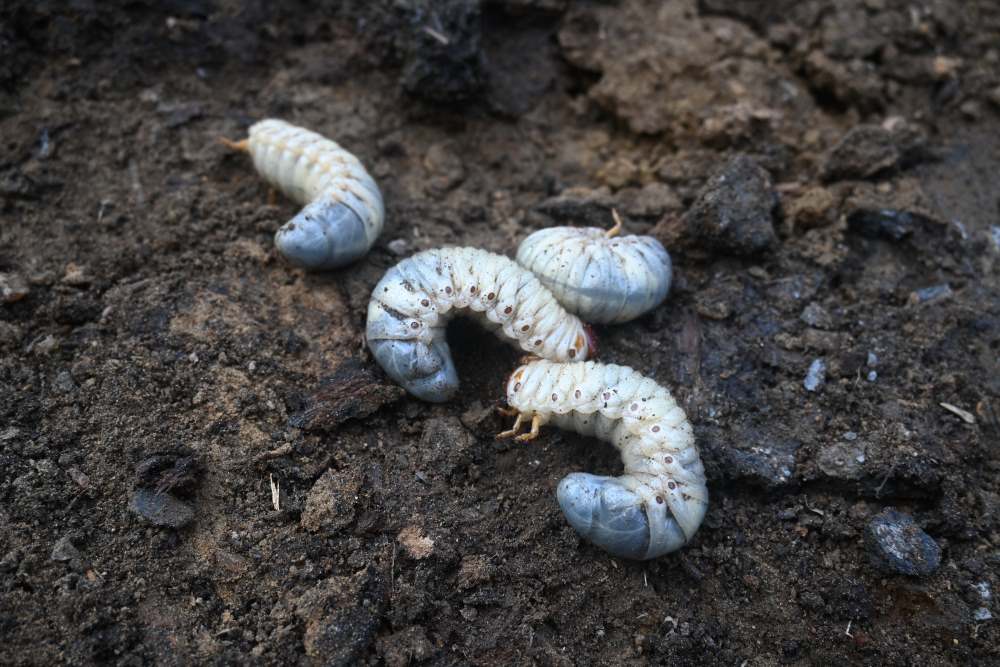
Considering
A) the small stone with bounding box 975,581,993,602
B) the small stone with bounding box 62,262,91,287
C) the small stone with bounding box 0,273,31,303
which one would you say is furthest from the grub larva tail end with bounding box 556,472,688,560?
the small stone with bounding box 0,273,31,303

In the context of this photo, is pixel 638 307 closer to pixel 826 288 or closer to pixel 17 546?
pixel 826 288

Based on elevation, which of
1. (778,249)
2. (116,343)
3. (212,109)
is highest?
(778,249)

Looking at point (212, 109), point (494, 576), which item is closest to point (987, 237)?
point (494, 576)

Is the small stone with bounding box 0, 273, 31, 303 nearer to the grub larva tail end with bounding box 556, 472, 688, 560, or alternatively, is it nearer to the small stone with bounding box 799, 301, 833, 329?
the grub larva tail end with bounding box 556, 472, 688, 560

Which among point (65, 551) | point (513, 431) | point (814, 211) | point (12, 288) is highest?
point (814, 211)

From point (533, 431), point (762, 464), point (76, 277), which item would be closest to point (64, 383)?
point (76, 277)

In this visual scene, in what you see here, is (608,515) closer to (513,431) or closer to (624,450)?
(624,450)

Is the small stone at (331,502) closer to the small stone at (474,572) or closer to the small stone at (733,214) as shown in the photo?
the small stone at (474,572)
